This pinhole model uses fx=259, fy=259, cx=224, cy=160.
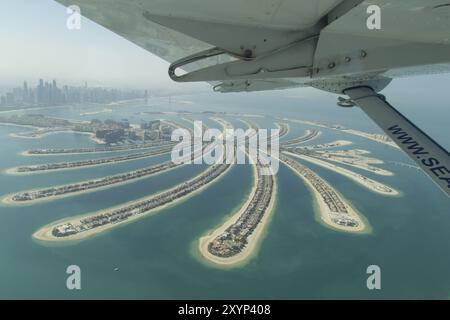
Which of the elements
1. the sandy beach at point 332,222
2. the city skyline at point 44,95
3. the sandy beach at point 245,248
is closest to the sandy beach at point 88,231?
the sandy beach at point 245,248

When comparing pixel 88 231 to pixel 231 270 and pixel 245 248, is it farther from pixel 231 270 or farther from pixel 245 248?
pixel 245 248

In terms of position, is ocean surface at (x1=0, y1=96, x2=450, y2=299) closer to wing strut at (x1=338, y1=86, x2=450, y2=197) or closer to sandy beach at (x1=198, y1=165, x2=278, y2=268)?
sandy beach at (x1=198, y1=165, x2=278, y2=268)

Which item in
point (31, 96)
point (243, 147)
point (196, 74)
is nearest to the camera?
point (196, 74)

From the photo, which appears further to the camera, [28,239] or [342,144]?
[342,144]

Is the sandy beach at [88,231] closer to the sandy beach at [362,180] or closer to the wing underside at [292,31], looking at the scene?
the sandy beach at [362,180]

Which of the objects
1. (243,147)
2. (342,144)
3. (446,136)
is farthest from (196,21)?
(446,136)

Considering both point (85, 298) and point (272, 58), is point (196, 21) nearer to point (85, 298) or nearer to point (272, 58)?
point (272, 58)

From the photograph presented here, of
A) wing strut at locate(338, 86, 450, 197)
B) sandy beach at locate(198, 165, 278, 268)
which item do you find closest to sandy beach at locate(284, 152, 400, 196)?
sandy beach at locate(198, 165, 278, 268)

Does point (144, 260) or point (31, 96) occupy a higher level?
point (31, 96)
